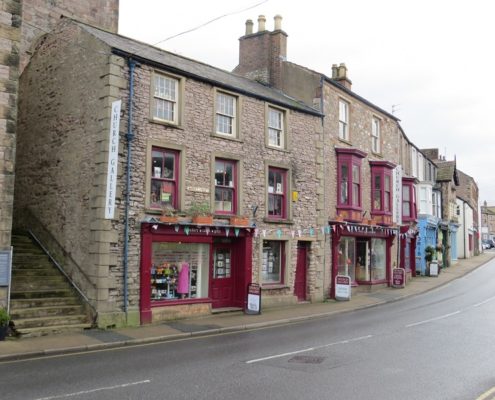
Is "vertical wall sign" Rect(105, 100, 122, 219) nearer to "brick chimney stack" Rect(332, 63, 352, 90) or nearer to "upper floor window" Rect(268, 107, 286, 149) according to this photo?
"upper floor window" Rect(268, 107, 286, 149)

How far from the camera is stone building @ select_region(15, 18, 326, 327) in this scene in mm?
14914

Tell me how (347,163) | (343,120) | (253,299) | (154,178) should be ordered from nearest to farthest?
(154,178)
(253,299)
(347,163)
(343,120)

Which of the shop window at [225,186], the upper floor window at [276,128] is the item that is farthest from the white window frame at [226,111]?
the upper floor window at [276,128]

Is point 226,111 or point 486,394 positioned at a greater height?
point 226,111

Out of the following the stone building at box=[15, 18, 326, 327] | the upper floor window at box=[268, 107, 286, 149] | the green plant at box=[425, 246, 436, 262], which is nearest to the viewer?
the stone building at box=[15, 18, 326, 327]

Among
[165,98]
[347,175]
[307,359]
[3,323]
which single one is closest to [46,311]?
[3,323]

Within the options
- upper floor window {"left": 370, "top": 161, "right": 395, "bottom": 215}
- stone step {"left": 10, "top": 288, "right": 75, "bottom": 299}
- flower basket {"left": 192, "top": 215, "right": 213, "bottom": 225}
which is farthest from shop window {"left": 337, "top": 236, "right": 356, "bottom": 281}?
stone step {"left": 10, "top": 288, "right": 75, "bottom": 299}

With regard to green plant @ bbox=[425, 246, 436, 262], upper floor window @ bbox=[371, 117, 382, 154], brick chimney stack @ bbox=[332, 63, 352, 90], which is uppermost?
brick chimney stack @ bbox=[332, 63, 352, 90]

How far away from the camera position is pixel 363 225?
2450cm

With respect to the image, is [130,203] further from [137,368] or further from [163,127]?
[137,368]

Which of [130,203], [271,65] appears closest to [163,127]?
[130,203]

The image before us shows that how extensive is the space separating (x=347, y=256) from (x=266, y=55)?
10393mm

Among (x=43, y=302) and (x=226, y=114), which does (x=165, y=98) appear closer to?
(x=226, y=114)

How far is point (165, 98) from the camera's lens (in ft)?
54.0
